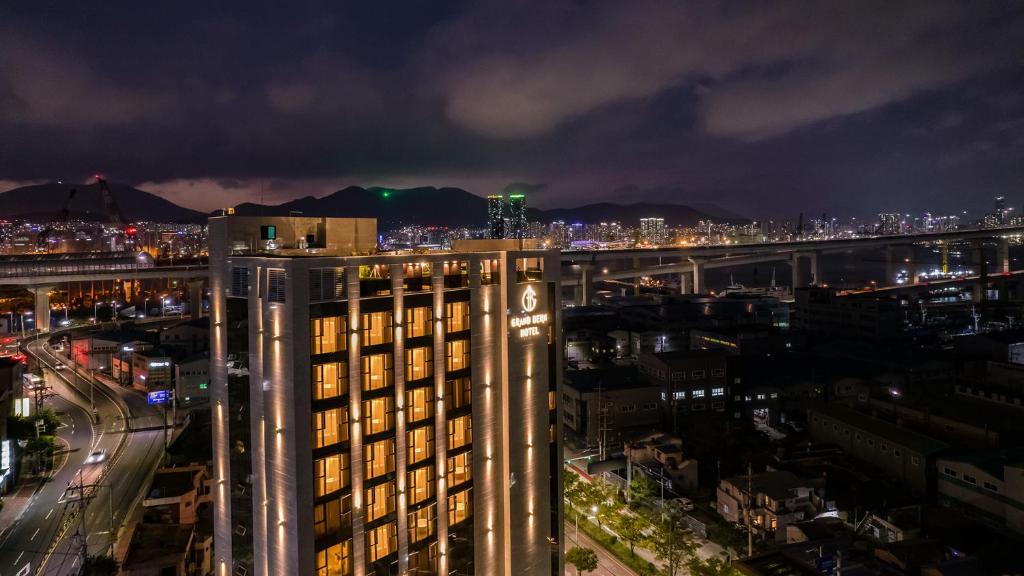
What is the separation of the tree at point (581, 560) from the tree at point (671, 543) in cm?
154

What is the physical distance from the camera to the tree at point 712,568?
12.3 meters

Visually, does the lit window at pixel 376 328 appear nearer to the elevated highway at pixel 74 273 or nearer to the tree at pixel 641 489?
the tree at pixel 641 489

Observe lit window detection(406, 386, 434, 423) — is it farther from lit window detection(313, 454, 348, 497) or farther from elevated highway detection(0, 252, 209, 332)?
elevated highway detection(0, 252, 209, 332)

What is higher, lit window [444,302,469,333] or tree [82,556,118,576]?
lit window [444,302,469,333]

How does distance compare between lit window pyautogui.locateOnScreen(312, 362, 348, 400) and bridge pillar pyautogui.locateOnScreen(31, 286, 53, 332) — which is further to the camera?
bridge pillar pyautogui.locateOnScreen(31, 286, 53, 332)

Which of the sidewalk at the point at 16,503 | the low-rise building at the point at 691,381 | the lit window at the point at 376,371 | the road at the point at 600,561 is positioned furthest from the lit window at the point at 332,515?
the low-rise building at the point at 691,381

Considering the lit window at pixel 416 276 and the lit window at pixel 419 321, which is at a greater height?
the lit window at pixel 416 276

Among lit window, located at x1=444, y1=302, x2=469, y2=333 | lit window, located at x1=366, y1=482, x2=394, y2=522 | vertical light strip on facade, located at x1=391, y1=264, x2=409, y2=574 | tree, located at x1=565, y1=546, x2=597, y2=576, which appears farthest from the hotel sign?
tree, located at x1=565, y1=546, x2=597, y2=576

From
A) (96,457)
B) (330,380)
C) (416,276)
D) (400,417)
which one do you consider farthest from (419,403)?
(96,457)

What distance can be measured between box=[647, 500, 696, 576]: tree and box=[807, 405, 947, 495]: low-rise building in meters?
Answer: 8.25

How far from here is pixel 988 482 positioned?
1579 centimetres

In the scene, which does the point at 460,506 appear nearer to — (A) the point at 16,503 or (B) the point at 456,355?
(B) the point at 456,355

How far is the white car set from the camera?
845 inches

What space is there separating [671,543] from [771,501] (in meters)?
4.00
